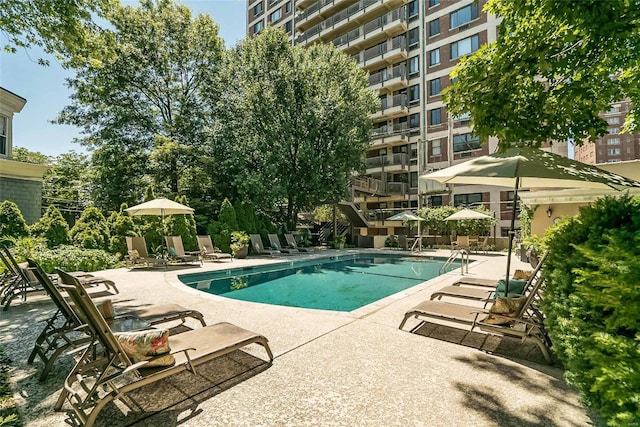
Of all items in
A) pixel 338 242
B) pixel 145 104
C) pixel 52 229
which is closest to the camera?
pixel 52 229

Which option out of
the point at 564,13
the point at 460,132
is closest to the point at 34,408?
the point at 564,13

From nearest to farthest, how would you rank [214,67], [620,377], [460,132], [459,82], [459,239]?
[620,377], [459,82], [459,239], [214,67], [460,132]

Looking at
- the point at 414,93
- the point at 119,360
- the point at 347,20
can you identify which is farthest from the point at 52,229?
the point at 347,20

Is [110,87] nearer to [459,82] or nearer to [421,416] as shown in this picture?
[459,82]

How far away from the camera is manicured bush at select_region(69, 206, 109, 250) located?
11.8 meters

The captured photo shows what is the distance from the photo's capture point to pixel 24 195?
13.6m

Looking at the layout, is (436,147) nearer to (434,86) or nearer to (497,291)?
(434,86)

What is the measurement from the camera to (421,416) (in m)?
2.51

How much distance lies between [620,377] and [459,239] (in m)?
16.6

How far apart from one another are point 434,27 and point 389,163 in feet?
38.5

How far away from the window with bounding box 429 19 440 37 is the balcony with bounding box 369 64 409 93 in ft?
10.5

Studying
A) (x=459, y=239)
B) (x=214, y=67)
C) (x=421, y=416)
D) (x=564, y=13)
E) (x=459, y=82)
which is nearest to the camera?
(x=421, y=416)

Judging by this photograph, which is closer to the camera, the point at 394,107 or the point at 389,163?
the point at 394,107

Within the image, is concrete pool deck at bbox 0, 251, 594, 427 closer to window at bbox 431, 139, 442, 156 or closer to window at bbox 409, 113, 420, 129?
window at bbox 431, 139, 442, 156
